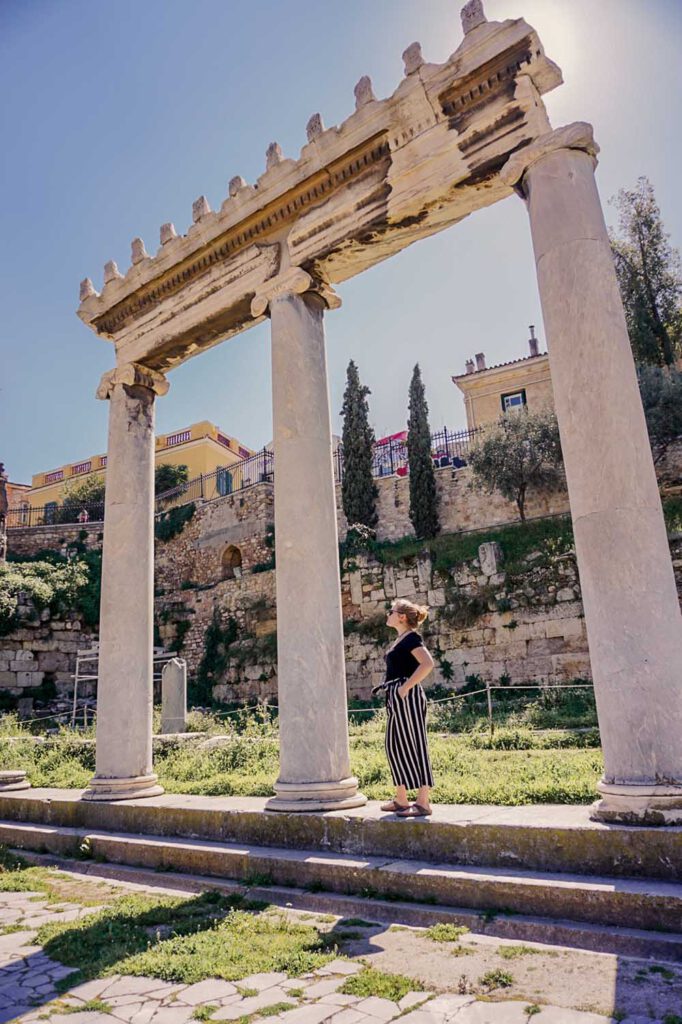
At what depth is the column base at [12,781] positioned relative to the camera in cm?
890

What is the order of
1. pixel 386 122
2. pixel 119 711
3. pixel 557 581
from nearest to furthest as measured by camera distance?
pixel 386 122
pixel 119 711
pixel 557 581

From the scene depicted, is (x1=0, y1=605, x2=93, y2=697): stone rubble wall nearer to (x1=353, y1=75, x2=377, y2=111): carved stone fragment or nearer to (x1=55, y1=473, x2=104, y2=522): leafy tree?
(x1=55, y1=473, x2=104, y2=522): leafy tree

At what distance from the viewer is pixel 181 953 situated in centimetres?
377

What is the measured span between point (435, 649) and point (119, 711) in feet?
35.9

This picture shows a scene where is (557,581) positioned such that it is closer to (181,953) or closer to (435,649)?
(435,649)

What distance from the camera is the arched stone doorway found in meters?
25.5

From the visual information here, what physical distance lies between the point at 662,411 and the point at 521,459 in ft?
13.2

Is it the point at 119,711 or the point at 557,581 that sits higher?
A: the point at 557,581

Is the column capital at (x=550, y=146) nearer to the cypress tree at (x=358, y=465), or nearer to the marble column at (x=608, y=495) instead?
the marble column at (x=608, y=495)

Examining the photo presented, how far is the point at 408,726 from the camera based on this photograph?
5234 mm

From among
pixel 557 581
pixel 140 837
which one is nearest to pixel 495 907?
pixel 140 837

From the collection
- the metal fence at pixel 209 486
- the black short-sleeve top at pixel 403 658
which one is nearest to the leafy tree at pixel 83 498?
the metal fence at pixel 209 486

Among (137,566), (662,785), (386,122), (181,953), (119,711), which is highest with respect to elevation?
(386,122)

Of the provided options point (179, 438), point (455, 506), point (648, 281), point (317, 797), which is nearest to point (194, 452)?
point (179, 438)
